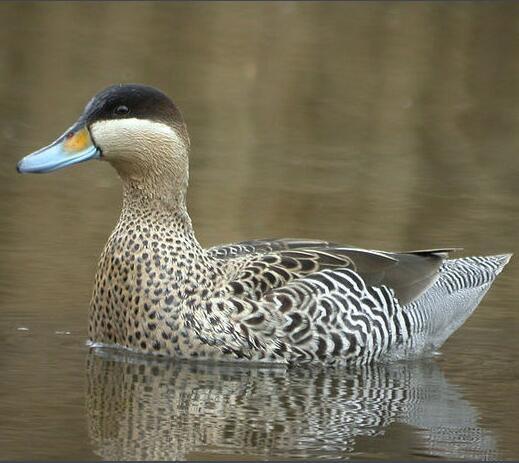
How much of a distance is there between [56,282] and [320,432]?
3484 millimetres

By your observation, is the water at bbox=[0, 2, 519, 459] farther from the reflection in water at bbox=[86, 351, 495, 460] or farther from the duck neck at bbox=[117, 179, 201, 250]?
the duck neck at bbox=[117, 179, 201, 250]

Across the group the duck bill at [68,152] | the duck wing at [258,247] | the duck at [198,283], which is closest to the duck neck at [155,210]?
the duck at [198,283]

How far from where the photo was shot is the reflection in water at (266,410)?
9.02 metres

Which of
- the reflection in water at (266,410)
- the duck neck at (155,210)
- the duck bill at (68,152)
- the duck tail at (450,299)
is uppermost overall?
the duck bill at (68,152)

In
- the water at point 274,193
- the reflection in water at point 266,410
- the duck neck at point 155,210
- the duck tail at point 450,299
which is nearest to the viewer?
the reflection in water at point 266,410

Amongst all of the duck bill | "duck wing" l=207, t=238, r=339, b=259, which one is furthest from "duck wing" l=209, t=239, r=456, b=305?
the duck bill

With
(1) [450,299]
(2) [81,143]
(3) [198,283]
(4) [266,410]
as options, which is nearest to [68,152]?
(2) [81,143]

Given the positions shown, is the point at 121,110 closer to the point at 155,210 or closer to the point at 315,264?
the point at 155,210

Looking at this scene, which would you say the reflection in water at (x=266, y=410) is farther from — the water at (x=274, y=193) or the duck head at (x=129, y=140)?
the duck head at (x=129, y=140)

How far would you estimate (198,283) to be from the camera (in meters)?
11.0

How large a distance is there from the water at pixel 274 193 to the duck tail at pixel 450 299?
151 mm

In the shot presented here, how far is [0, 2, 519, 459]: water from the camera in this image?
373 inches

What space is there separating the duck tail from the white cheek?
1.93 metres

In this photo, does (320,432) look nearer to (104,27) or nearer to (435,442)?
(435,442)
